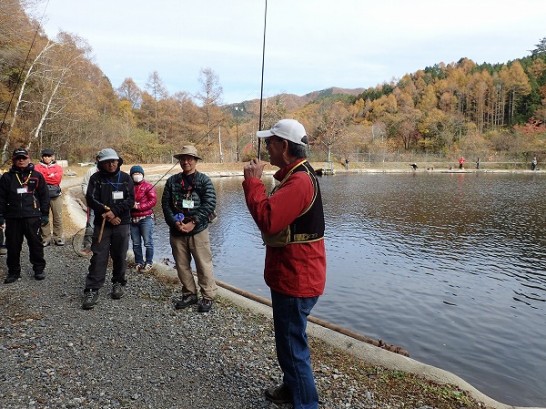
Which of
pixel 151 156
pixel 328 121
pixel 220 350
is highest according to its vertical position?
pixel 328 121

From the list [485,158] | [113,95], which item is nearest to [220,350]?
[113,95]

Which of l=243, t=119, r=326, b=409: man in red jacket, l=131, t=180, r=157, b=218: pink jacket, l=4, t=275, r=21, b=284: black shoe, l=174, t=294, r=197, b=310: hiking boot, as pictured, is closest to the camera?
l=243, t=119, r=326, b=409: man in red jacket

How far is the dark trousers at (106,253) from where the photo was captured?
5.69 meters

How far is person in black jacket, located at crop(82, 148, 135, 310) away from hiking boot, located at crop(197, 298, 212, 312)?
128 cm

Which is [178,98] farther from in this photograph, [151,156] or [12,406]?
[12,406]

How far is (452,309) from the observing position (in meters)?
8.40

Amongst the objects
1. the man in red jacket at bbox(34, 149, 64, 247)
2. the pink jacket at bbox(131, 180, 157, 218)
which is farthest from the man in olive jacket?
the man in red jacket at bbox(34, 149, 64, 247)

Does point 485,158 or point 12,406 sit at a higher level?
point 485,158

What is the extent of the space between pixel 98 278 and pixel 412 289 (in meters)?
6.99

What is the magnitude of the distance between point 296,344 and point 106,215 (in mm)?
3742

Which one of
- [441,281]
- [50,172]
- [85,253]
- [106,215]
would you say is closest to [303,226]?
[106,215]

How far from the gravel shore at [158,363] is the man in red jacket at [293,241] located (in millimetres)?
731

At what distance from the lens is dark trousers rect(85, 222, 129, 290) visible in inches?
224

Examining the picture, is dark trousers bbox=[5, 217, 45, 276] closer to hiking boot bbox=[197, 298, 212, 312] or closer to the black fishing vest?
hiking boot bbox=[197, 298, 212, 312]
